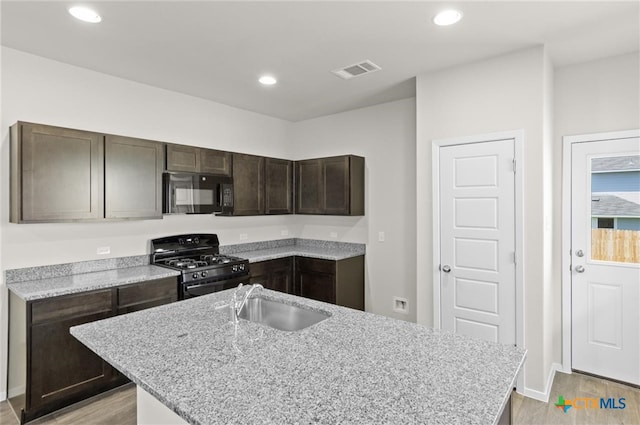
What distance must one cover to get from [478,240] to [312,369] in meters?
2.26

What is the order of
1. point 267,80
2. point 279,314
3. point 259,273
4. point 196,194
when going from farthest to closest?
point 259,273 < point 196,194 < point 267,80 < point 279,314

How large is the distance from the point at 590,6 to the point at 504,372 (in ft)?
7.70

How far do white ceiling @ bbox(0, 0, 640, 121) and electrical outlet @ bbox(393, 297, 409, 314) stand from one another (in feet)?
8.07

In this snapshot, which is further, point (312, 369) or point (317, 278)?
point (317, 278)

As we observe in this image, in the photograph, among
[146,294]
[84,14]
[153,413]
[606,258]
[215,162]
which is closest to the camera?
[153,413]

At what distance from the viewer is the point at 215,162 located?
389 centimetres

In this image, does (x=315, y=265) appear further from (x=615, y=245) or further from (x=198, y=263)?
(x=615, y=245)

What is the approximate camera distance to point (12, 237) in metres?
2.76

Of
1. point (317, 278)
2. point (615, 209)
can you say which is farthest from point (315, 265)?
point (615, 209)

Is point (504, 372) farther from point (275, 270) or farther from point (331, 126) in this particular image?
point (331, 126)

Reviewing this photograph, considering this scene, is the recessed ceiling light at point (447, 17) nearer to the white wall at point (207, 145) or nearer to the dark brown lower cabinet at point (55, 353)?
the white wall at point (207, 145)

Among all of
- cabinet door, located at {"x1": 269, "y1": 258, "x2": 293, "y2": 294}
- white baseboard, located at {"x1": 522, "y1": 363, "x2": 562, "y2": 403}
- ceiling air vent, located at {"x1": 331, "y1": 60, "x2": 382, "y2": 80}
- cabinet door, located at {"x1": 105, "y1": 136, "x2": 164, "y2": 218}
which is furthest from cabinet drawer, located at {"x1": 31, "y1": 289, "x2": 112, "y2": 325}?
white baseboard, located at {"x1": 522, "y1": 363, "x2": 562, "y2": 403}

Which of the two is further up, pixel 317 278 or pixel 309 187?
pixel 309 187

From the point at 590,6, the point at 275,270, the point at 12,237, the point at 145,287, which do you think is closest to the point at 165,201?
the point at 145,287
